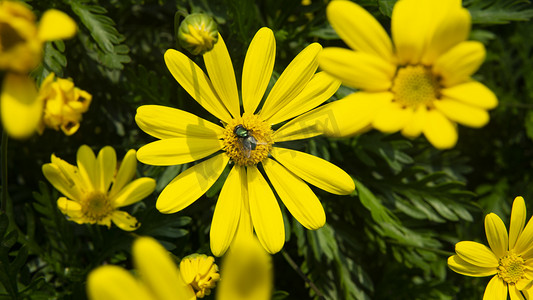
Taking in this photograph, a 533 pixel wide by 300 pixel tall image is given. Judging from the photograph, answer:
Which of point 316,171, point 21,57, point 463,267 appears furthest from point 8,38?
point 463,267

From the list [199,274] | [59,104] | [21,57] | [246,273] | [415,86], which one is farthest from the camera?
[59,104]

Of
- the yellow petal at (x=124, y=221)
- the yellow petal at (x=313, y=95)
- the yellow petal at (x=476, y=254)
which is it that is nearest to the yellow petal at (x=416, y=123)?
the yellow petal at (x=313, y=95)

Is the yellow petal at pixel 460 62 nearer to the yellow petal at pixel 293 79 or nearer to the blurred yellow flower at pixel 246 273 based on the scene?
the yellow petal at pixel 293 79

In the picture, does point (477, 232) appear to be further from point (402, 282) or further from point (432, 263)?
point (402, 282)

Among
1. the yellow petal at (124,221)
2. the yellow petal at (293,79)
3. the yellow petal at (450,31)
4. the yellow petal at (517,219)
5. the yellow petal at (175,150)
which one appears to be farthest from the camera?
the yellow petal at (124,221)

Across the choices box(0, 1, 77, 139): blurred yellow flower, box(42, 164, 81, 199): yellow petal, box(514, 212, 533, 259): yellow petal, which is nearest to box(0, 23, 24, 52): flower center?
box(0, 1, 77, 139): blurred yellow flower

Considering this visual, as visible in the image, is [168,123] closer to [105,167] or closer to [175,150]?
[175,150]

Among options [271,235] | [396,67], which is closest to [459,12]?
[396,67]

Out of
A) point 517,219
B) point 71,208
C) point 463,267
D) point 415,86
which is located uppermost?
point 415,86
